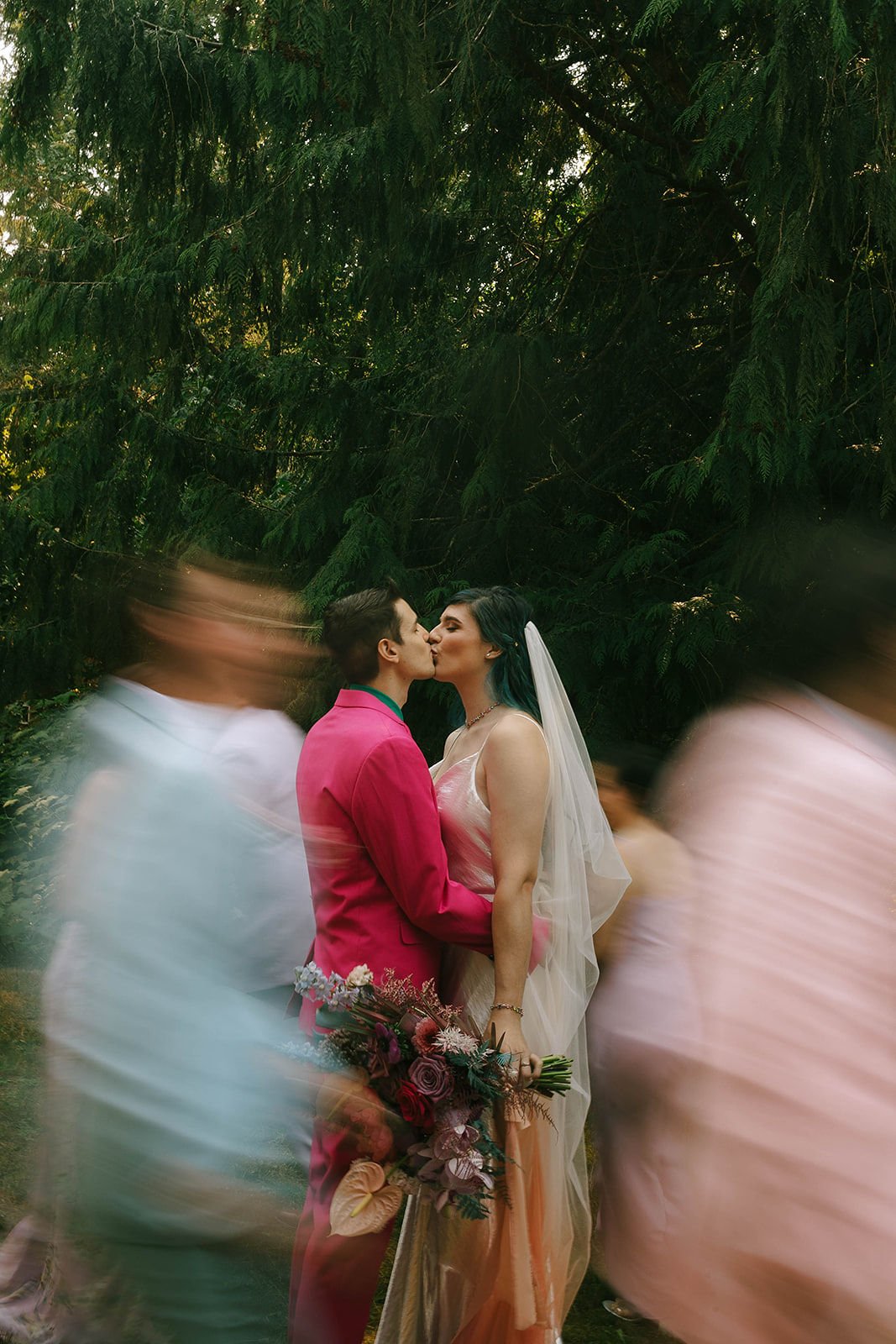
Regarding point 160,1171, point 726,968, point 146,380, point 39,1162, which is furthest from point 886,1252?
point 146,380

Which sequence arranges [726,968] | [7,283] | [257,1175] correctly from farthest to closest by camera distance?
[7,283], [257,1175], [726,968]

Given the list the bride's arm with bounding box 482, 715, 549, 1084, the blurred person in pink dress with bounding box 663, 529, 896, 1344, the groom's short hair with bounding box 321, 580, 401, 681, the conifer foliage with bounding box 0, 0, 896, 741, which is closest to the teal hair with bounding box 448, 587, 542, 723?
the bride's arm with bounding box 482, 715, 549, 1084

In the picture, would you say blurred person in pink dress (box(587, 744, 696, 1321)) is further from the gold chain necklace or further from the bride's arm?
the gold chain necklace

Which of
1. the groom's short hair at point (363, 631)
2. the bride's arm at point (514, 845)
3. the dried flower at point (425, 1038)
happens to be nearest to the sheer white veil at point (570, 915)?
the bride's arm at point (514, 845)

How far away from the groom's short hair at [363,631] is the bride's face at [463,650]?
219 mm

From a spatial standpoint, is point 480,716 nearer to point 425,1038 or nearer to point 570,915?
point 570,915

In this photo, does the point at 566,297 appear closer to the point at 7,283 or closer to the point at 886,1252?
the point at 7,283

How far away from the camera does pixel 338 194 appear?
5316 mm

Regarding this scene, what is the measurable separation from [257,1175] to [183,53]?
15.0ft

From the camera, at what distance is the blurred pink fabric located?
168cm

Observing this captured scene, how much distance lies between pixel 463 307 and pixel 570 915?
14.0ft

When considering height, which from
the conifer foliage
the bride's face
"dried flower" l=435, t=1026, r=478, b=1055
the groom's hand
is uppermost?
the conifer foliage

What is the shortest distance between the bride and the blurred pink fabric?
1070 mm

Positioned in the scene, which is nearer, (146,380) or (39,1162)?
(39,1162)
